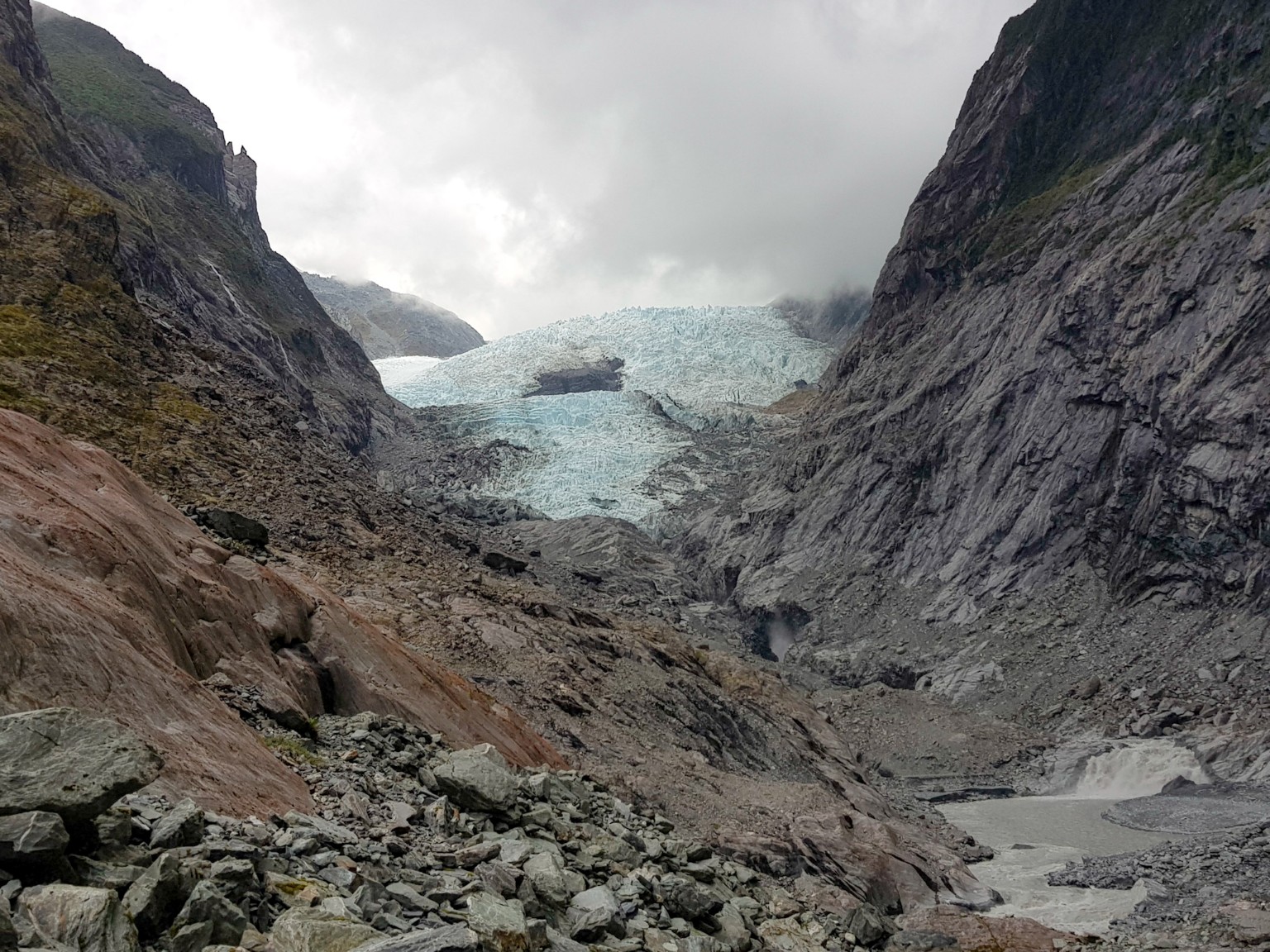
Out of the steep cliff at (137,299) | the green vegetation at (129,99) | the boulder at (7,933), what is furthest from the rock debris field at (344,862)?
the green vegetation at (129,99)

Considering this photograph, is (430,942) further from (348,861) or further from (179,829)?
(179,829)

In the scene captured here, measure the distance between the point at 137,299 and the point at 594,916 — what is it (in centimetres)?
3929

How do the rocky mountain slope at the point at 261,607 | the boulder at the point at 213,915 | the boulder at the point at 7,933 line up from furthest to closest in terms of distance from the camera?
1. the rocky mountain slope at the point at 261,607
2. the boulder at the point at 213,915
3. the boulder at the point at 7,933

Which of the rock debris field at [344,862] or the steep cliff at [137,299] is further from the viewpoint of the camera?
the steep cliff at [137,299]

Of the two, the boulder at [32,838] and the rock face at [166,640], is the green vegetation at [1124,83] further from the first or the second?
the boulder at [32,838]

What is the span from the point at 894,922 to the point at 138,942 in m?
17.3

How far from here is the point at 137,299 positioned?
133 feet

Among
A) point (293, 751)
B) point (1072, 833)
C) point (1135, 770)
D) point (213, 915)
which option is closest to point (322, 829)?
point (213, 915)

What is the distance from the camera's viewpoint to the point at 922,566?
230 feet

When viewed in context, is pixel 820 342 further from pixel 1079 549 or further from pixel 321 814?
pixel 321 814

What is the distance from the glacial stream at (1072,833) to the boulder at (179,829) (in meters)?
22.9

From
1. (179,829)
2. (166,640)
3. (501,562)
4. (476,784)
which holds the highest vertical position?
(501,562)

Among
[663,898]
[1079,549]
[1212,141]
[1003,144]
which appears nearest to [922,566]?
[1079,549]

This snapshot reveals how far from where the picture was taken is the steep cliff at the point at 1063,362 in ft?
181
